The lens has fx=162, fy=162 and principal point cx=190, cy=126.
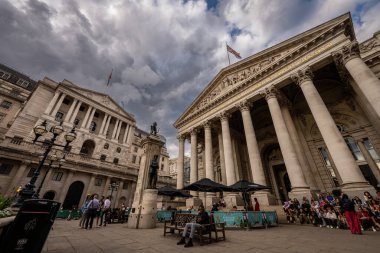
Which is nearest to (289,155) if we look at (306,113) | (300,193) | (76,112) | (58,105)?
(300,193)

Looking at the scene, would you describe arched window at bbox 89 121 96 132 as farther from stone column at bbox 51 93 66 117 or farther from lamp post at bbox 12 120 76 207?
lamp post at bbox 12 120 76 207

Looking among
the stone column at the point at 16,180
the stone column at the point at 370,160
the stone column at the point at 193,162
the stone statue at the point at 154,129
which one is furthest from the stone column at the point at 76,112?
the stone column at the point at 370,160

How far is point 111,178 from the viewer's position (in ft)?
93.3

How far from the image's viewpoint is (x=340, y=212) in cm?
819

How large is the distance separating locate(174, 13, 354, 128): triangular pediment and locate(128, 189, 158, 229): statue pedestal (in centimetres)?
1315

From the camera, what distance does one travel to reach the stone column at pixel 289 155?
35.7ft

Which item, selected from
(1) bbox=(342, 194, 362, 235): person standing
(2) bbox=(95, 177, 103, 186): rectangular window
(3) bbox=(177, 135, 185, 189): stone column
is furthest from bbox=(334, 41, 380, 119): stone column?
(2) bbox=(95, 177, 103, 186): rectangular window

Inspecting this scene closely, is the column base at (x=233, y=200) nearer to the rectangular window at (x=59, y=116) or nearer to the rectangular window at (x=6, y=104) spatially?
the rectangular window at (x=59, y=116)

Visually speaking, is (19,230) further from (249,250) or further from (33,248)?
(249,250)

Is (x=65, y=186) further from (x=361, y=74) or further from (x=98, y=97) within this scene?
(x=361, y=74)

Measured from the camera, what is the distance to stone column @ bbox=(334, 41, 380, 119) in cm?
948

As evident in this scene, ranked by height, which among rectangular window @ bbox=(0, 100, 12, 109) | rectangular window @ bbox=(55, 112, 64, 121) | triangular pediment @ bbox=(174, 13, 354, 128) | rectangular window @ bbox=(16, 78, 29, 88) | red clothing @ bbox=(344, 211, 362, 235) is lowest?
red clothing @ bbox=(344, 211, 362, 235)

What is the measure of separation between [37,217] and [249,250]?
5.02 m

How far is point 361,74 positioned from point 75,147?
121 ft
